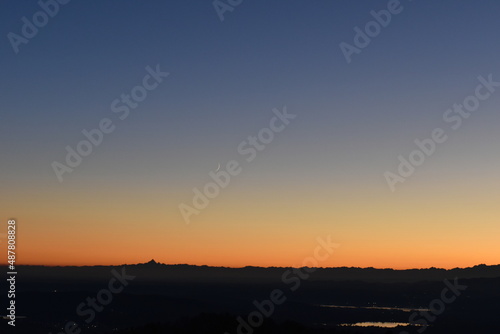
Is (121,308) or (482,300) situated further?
Answer: (482,300)

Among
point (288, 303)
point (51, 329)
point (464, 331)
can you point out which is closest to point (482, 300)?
point (288, 303)

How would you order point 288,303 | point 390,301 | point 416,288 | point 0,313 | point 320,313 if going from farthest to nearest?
point 416,288 < point 390,301 < point 288,303 < point 320,313 < point 0,313

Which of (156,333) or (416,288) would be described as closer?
(156,333)

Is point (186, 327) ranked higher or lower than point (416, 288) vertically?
lower

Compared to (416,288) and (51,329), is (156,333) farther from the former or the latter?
(416,288)

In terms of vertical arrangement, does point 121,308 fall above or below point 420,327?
above

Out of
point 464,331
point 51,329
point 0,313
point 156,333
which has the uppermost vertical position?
point 0,313

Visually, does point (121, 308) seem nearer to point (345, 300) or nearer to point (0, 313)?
point (0, 313)

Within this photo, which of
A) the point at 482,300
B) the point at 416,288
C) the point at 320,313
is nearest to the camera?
the point at 320,313

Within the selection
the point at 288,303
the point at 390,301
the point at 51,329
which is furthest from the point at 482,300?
the point at 51,329
